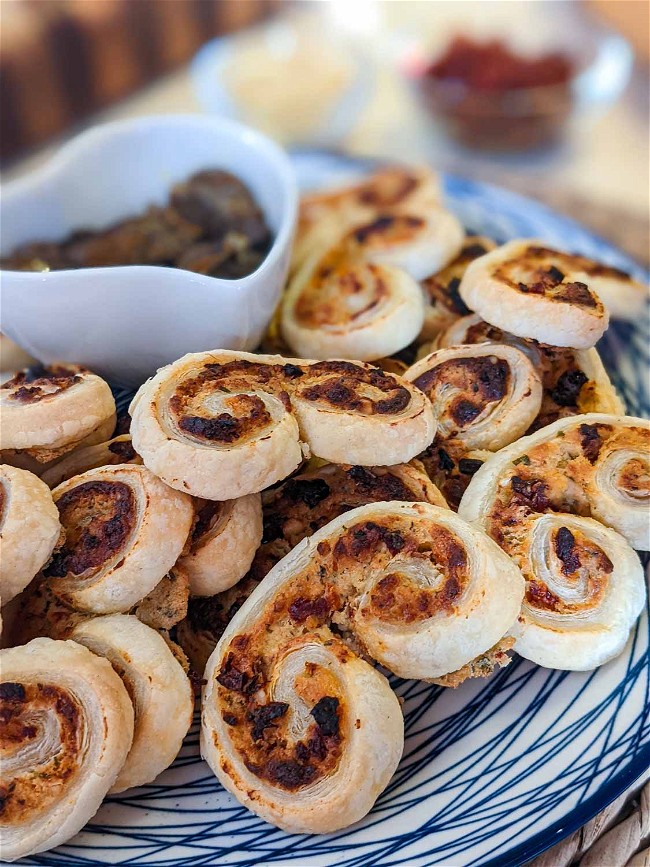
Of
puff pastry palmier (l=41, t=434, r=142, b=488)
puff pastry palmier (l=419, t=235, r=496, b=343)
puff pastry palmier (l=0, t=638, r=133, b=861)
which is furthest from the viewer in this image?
puff pastry palmier (l=419, t=235, r=496, b=343)

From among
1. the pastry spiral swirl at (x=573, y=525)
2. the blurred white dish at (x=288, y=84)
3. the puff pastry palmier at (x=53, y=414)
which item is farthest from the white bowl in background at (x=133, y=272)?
the blurred white dish at (x=288, y=84)

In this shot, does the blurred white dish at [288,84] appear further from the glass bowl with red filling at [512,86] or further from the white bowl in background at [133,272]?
the white bowl in background at [133,272]

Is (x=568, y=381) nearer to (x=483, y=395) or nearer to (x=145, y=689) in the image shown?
(x=483, y=395)

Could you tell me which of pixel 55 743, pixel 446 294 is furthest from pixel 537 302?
pixel 55 743

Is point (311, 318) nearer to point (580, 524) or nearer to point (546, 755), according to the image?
point (580, 524)

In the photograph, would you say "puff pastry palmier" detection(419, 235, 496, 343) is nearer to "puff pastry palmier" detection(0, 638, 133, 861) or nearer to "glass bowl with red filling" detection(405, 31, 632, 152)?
"puff pastry palmier" detection(0, 638, 133, 861)

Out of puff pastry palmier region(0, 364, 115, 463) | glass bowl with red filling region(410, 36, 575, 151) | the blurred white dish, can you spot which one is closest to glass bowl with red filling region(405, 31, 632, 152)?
glass bowl with red filling region(410, 36, 575, 151)

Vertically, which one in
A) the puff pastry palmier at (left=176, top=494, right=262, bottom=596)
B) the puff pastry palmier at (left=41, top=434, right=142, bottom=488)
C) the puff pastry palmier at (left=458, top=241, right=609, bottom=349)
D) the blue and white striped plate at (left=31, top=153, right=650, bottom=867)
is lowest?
the blue and white striped plate at (left=31, top=153, right=650, bottom=867)
